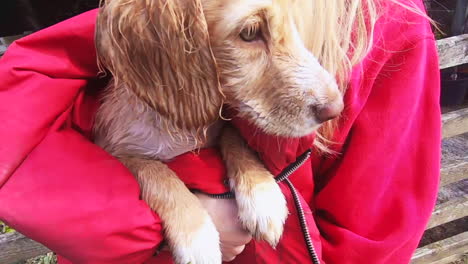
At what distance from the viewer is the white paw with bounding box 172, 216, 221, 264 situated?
165 cm

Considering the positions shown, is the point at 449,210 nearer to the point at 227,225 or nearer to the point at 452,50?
the point at 452,50

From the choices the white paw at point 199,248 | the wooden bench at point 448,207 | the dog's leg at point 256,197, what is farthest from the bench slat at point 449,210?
the white paw at point 199,248

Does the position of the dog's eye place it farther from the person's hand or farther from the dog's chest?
the person's hand

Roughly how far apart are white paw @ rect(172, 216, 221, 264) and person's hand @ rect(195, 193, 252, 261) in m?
0.06

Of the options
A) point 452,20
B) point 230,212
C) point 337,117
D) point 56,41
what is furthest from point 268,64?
point 452,20

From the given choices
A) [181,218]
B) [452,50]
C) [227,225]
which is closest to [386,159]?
[227,225]

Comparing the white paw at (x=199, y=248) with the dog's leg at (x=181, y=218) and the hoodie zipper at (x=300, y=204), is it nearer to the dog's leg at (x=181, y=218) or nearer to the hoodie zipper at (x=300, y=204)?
the dog's leg at (x=181, y=218)

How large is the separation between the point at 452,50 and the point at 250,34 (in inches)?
65.8

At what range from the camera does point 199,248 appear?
1.66m

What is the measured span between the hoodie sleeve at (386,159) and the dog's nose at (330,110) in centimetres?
14

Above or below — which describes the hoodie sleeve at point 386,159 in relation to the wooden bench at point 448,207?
above

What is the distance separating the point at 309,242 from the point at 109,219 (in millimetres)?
628

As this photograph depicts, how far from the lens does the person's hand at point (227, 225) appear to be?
1728mm

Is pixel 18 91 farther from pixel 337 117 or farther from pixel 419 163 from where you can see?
pixel 419 163
